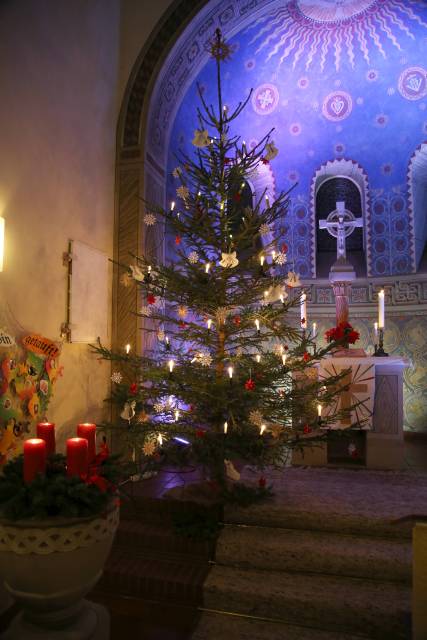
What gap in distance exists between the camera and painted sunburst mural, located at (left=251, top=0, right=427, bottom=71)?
6.43 m

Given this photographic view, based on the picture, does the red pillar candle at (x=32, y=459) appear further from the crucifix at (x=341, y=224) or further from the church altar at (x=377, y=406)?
the crucifix at (x=341, y=224)

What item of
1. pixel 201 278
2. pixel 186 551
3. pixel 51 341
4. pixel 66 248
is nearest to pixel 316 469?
pixel 186 551

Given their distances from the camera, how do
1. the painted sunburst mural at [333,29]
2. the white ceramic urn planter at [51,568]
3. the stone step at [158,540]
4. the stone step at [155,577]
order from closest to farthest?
the white ceramic urn planter at [51,568] < the stone step at [155,577] < the stone step at [158,540] < the painted sunburst mural at [333,29]

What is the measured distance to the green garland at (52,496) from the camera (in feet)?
7.29

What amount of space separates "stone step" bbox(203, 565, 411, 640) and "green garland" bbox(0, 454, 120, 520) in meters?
1.28

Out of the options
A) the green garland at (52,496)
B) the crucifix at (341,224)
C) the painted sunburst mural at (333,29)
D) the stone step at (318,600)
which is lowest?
the stone step at (318,600)

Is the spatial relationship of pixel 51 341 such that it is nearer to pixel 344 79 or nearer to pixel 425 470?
pixel 425 470

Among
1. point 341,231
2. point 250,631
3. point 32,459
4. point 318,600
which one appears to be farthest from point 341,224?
point 32,459

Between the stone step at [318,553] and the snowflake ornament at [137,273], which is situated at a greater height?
the snowflake ornament at [137,273]

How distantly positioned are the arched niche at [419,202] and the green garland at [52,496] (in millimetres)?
6385

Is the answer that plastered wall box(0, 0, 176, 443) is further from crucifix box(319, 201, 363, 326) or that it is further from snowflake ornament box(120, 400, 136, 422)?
crucifix box(319, 201, 363, 326)

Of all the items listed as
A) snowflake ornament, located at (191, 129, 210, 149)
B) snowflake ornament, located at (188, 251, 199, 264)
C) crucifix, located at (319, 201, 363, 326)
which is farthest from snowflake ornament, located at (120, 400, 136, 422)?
crucifix, located at (319, 201, 363, 326)

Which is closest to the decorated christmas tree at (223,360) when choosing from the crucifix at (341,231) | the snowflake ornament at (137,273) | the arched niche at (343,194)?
the snowflake ornament at (137,273)

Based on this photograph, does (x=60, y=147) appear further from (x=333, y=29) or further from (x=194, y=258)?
(x=333, y=29)
